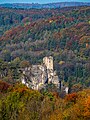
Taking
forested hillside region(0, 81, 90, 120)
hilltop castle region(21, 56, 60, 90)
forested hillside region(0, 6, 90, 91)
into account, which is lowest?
forested hillside region(0, 6, 90, 91)

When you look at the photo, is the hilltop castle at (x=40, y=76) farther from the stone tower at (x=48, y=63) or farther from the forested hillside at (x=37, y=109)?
the forested hillside at (x=37, y=109)

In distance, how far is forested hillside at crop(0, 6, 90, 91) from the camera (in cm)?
6632

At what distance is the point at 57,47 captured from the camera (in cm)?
9769

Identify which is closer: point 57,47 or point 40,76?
point 40,76

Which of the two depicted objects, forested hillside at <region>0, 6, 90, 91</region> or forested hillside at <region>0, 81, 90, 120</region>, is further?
forested hillside at <region>0, 6, 90, 91</region>

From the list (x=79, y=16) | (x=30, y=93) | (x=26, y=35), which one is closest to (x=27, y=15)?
(x=79, y=16)

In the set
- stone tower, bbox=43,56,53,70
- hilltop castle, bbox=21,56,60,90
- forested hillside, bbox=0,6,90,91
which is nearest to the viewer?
hilltop castle, bbox=21,56,60,90

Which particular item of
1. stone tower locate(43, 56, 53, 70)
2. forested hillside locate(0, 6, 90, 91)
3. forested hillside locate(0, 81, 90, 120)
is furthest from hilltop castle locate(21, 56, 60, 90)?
forested hillside locate(0, 81, 90, 120)

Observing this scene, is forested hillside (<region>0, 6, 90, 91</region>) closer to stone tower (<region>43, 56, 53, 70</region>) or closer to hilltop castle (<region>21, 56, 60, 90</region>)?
hilltop castle (<region>21, 56, 60, 90</region>)

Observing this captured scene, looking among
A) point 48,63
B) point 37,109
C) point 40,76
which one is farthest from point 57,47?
point 37,109

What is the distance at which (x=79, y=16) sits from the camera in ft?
422

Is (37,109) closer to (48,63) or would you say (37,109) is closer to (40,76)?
(40,76)

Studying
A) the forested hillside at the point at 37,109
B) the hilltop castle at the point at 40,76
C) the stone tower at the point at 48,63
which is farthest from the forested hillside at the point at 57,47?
the forested hillside at the point at 37,109

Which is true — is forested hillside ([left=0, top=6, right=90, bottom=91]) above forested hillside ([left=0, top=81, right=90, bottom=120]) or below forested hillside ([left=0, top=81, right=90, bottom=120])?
below
